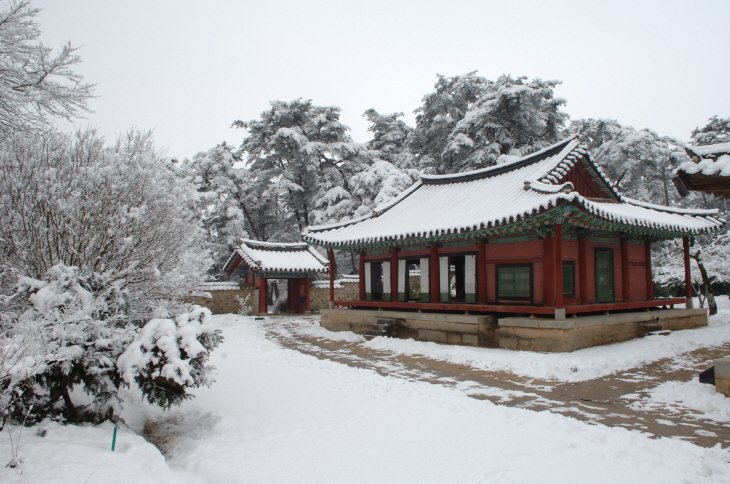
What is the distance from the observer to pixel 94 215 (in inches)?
237

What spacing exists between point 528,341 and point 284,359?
5929 mm

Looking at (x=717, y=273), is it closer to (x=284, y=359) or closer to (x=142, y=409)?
(x=284, y=359)

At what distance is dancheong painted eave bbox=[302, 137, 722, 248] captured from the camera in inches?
423

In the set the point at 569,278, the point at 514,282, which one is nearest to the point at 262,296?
the point at 514,282

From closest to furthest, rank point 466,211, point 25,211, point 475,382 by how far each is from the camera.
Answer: point 25,211 → point 475,382 → point 466,211

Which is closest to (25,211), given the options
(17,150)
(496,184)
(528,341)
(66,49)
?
(17,150)

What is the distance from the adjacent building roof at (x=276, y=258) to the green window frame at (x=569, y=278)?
15651 mm

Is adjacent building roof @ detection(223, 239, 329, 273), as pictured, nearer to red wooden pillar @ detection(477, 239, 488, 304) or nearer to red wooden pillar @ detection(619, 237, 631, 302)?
red wooden pillar @ detection(477, 239, 488, 304)

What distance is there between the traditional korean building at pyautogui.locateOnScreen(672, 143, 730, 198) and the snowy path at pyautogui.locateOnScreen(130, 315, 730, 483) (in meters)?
3.25

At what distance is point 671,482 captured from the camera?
13.0 feet

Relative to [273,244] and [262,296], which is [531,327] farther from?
[273,244]

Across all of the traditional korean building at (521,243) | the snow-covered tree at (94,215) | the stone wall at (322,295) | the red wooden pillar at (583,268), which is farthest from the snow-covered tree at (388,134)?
the snow-covered tree at (94,215)

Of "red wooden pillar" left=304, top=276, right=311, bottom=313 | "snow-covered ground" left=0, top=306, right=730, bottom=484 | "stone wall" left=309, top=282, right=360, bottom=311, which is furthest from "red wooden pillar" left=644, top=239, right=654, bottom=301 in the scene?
"red wooden pillar" left=304, top=276, right=311, bottom=313

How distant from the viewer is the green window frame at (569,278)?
12.2 m
